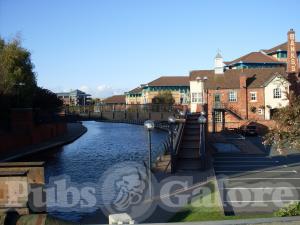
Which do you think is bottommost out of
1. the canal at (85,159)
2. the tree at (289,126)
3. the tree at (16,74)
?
the canal at (85,159)

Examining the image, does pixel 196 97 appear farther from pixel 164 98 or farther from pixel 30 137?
pixel 164 98

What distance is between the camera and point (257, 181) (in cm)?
2109

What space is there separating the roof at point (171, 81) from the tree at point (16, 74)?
74550 millimetres

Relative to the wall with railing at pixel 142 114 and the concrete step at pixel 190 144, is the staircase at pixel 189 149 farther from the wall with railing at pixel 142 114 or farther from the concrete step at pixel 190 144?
the wall with railing at pixel 142 114

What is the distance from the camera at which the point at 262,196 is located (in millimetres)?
17500

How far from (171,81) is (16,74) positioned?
80.9 metres

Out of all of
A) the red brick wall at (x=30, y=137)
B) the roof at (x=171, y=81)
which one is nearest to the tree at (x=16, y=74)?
the red brick wall at (x=30, y=137)

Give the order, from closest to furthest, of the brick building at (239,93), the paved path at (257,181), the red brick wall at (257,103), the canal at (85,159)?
the paved path at (257,181)
the canal at (85,159)
the brick building at (239,93)
the red brick wall at (257,103)

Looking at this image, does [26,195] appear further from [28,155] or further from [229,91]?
[229,91]

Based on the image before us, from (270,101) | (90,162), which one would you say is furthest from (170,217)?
(270,101)

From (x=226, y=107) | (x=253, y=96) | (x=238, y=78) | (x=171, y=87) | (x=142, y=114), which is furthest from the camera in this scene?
(x=171, y=87)

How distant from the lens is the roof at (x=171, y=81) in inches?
4801

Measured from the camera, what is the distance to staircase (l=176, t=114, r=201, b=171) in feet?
84.7

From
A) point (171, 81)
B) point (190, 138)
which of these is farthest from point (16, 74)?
point (171, 81)
